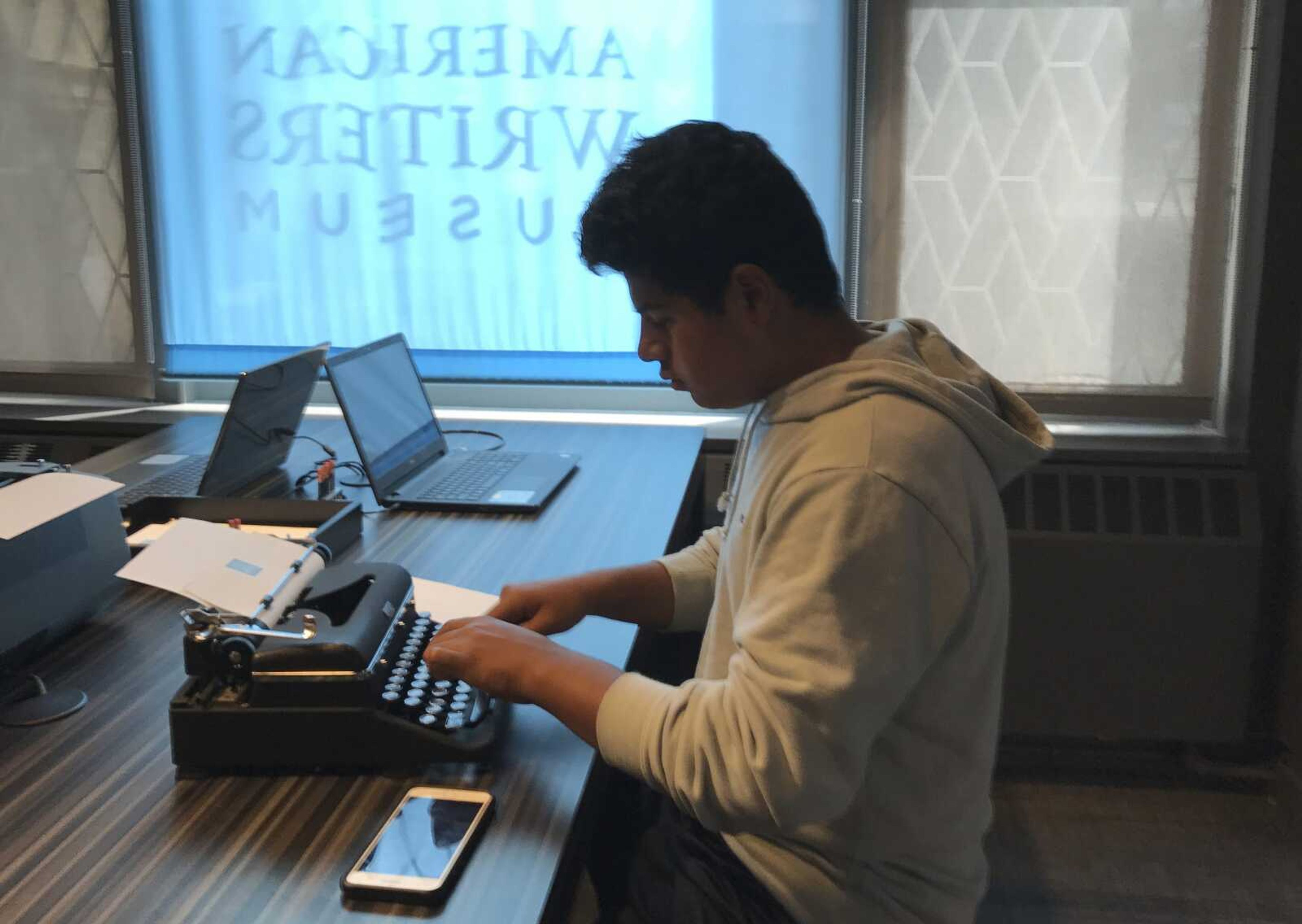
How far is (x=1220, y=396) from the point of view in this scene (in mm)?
2414

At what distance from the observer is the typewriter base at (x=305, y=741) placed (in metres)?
1.01

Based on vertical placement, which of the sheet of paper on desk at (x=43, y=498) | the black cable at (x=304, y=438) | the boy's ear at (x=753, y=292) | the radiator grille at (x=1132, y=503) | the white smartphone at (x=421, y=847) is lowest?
the radiator grille at (x=1132, y=503)

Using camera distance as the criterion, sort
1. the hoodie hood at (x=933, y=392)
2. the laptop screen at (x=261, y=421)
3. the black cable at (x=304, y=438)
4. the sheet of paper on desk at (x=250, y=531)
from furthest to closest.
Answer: the black cable at (x=304, y=438)
the laptop screen at (x=261, y=421)
the sheet of paper on desk at (x=250, y=531)
the hoodie hood at (x=933, y=392)

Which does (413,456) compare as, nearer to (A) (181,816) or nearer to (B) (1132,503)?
(A) (181,816)

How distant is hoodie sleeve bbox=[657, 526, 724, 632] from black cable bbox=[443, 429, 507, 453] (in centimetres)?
91

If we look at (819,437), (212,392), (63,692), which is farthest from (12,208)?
(819,437)

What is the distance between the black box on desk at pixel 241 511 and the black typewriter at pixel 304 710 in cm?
66

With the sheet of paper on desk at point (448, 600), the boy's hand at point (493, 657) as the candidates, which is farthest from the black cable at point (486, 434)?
the boy's hand at point (493, 657)

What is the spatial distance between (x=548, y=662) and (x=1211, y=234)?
194cm

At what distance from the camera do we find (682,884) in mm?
1094

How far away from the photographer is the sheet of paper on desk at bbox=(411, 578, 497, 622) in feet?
4.49

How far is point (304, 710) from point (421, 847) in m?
0.19

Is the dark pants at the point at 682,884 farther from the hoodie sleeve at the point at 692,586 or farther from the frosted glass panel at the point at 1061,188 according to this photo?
the frosted glass panel at the point at 1061,188

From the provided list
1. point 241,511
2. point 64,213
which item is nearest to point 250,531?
point 241,511
